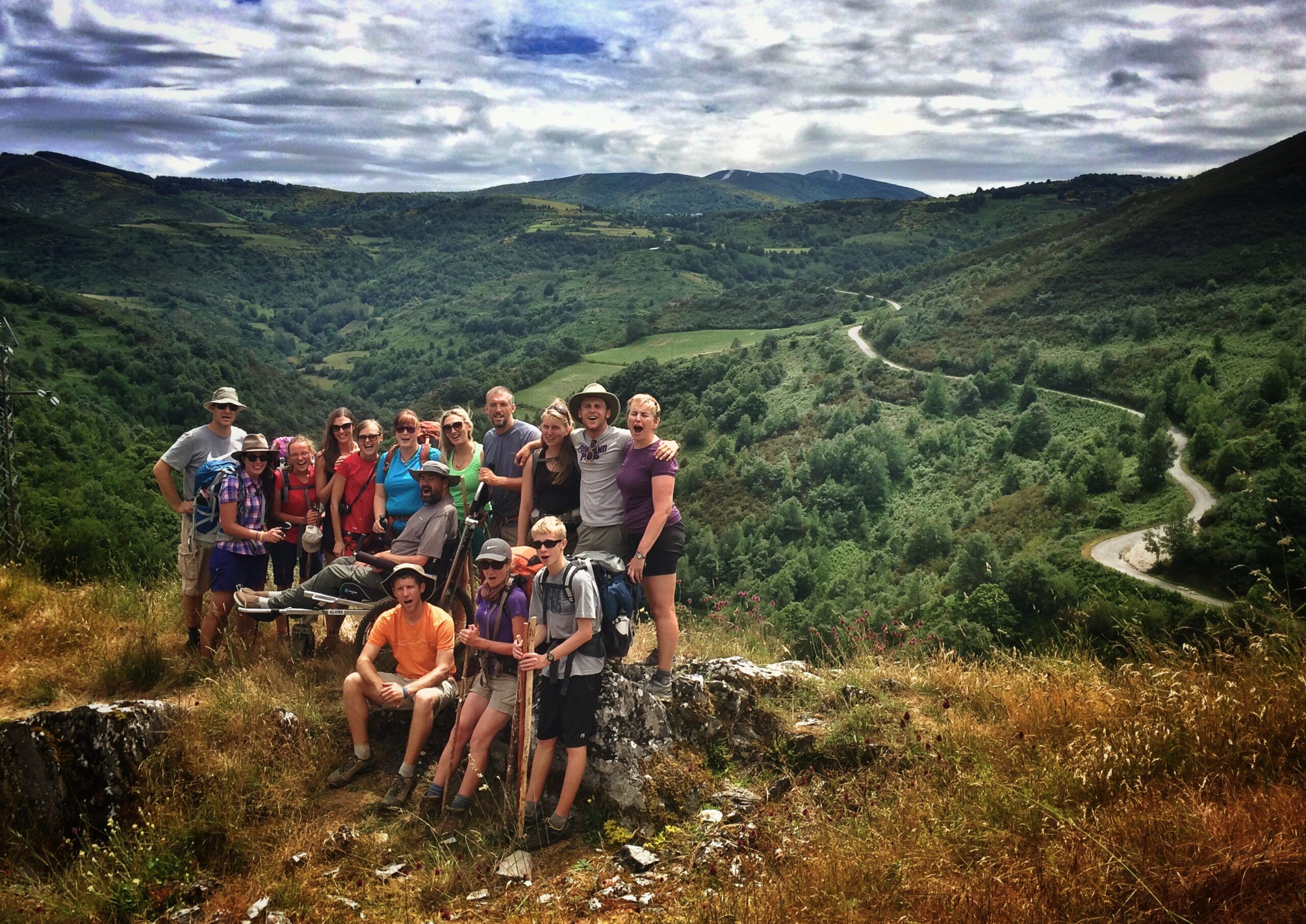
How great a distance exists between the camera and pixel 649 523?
4766mm

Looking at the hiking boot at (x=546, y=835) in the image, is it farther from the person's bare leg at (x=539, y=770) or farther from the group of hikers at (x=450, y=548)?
the person's bare leg at (x=539, y=770)

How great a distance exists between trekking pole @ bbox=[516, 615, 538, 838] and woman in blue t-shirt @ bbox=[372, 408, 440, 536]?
170cm

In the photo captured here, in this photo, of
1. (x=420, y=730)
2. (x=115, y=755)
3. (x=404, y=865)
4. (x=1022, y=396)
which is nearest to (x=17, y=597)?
(x=115, y=755)

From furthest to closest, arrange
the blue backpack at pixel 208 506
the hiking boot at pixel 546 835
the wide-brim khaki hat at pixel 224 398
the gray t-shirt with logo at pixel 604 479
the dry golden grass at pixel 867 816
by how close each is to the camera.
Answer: the wide-brim khaki hat at pixel 224 398, the blue backpack at pixel 208 506, the gray t-shirt with logo at pixel 604 479, the hiking boot at pixel 546 835, the dry golden grass at pixel 867 816

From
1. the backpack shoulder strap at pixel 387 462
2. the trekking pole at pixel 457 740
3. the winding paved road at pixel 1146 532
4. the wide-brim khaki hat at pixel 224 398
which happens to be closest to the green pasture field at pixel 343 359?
the winding paved road at pixel 1146 532

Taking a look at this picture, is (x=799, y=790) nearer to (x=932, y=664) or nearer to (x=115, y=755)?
(x=932, y=664)

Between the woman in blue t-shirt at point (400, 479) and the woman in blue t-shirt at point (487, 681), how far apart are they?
139 centimetres

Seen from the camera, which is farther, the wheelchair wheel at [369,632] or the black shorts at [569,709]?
the wheelchair wheel at [369,632]

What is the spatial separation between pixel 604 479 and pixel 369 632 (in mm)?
1928

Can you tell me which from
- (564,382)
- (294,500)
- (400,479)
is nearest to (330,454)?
(294,500)

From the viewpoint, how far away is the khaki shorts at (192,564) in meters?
5.70

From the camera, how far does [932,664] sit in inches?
221

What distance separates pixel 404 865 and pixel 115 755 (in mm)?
1810

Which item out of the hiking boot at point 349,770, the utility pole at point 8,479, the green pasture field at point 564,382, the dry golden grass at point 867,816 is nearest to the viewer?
the dry golden grass at point 867,816
